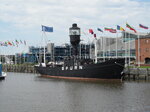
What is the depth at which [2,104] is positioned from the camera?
30.3m

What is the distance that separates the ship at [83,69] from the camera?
2094 inches

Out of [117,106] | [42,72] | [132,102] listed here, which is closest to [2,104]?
[117,106]

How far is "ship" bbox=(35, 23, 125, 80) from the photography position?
174ft

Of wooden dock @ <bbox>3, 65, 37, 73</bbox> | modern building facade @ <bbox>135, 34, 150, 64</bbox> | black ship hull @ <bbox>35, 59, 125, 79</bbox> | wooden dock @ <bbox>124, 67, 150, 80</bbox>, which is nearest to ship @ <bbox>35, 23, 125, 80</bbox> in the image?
black ship hull @ <bbox>35, 59, 125, 79</bbox>

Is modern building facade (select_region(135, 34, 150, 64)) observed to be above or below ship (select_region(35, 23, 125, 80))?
above

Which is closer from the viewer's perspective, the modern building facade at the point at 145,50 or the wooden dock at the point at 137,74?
the wooden dock at the point at 137,74

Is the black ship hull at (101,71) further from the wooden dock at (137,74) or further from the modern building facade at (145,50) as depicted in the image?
the modern building facade at (145,50)

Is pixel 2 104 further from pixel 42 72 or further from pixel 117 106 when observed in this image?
pixel 42 72

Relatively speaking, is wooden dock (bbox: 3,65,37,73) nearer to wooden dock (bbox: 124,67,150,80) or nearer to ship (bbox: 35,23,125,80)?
ship (bbox: 35,23,125,80)

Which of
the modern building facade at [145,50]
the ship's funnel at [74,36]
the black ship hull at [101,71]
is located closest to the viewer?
the black ship hull at [101,71]

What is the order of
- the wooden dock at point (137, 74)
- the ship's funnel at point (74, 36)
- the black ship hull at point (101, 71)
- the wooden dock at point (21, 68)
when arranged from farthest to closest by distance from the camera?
the wooden dock at point (21, 68)
the ship's funnel at point (74, 36)
the wooden dock at point (137, 74)
the black ship hull at point (101, 71)

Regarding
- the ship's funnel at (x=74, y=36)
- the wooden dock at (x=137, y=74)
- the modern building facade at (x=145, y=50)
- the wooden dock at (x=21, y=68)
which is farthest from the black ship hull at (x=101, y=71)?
the wooden dock at (x=21, y=68)

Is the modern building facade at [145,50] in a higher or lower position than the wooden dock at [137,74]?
higher

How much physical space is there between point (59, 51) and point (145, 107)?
145 metres
